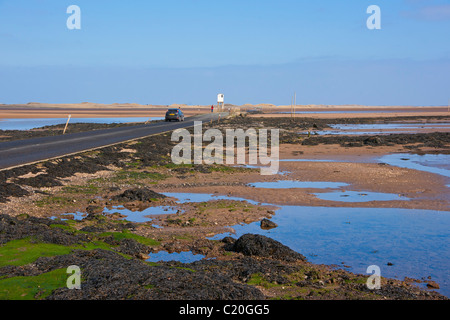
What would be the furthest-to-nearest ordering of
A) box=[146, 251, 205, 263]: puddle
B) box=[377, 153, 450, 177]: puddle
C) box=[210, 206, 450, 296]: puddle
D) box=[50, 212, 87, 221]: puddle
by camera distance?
box=[377, 153, 450, 177]: puddle < box=[50, 212, 87, 221]: puddle < box=[146, 251, 205, 263]: puddle < box=[210, 206, 450, 296]: puddle

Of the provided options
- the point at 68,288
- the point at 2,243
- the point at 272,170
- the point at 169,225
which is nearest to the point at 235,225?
the point at 169,225

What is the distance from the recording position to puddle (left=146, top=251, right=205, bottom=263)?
1092 cm

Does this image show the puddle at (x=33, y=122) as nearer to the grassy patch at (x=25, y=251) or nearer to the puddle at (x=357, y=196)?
the puddle at (x=357, y=196)

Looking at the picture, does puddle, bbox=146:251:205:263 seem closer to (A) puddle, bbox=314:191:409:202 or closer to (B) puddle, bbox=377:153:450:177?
(A) puddle, bbox=314:191:409:202

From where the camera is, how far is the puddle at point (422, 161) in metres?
27.5

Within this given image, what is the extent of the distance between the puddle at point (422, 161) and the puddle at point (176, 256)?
18.1 meters

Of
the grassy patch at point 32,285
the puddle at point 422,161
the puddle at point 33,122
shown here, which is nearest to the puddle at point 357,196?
the puddle at point 422,161

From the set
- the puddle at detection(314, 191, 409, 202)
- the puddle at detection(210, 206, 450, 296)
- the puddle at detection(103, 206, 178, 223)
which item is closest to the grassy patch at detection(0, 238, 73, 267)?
the puddle at detection(210, 206, 450, 296)

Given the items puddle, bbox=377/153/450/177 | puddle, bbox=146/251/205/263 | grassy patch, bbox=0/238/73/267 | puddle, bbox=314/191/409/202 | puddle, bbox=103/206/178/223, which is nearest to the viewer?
grassy patch, bbox=0/238/73/267

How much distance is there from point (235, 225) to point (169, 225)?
193 cm

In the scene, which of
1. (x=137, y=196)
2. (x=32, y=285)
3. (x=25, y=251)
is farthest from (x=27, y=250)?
(x=137, y=196)

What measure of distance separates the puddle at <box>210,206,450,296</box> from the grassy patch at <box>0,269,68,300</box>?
561cm

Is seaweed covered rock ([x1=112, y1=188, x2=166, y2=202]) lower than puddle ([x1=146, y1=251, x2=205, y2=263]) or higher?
higher

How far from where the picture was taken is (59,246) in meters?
10.4
